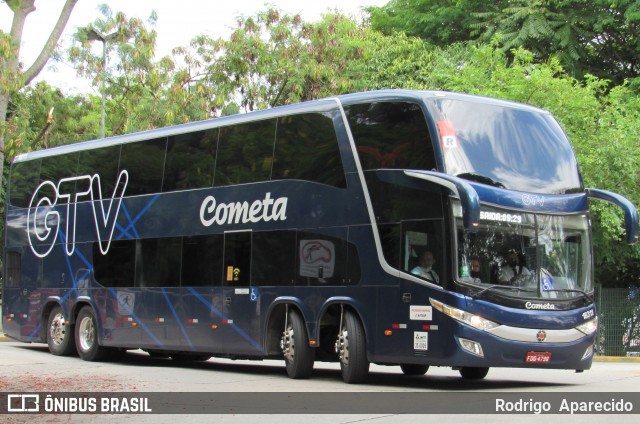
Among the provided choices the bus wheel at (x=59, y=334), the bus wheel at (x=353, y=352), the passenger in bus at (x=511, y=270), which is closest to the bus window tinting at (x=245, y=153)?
the bus wheel at (x=353, y=352)

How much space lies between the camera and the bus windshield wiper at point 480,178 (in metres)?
14.2

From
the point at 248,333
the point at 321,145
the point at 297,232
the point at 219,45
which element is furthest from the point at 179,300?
the point at 219,45

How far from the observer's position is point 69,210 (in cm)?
2231

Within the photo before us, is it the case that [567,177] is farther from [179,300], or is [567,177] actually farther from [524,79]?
[524,79]

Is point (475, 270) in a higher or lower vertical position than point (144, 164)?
lower

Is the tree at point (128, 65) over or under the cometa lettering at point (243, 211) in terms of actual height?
over

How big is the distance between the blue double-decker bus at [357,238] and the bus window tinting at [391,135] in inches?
1.1

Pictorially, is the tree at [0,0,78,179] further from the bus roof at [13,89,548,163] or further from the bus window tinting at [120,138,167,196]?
the bus window tinting at [120,138,167,196]

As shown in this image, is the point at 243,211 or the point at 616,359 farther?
the point at 616,359

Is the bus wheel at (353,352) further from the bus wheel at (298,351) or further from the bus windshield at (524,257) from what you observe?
the bus windshield at (524,257)

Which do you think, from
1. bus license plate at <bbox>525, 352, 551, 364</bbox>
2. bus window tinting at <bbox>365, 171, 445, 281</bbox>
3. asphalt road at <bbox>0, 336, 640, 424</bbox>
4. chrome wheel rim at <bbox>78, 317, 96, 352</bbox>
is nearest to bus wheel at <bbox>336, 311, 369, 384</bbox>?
asphalt road at <bbox>0, 336, 640, 424</bbox>

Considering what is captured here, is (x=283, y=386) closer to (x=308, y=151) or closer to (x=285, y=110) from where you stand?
(x=308, y=151)

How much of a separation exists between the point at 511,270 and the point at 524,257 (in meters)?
0.30

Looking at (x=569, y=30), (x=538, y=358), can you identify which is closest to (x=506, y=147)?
(x=538, y=358)
